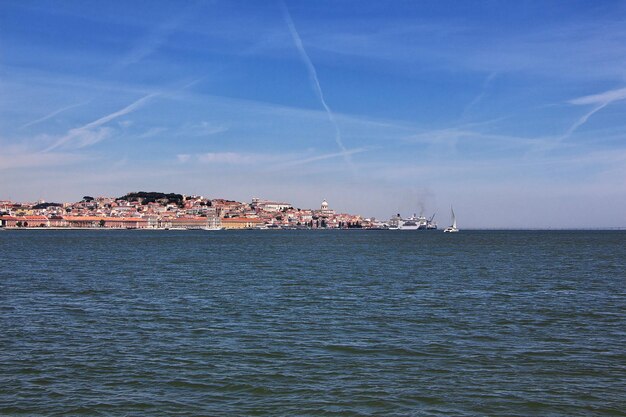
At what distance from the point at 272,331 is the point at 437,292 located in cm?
1127

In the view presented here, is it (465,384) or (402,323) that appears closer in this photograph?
(465,384)

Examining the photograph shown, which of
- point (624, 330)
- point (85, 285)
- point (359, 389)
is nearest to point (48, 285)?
point (85, 285)

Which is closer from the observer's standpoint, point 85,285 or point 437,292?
point 437,292

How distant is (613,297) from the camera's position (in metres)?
24.1

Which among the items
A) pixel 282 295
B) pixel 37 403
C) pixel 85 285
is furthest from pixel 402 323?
pixel 85 285

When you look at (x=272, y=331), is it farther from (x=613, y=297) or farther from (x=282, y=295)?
(x=613, y=297)

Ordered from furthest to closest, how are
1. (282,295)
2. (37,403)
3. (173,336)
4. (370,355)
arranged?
(282,295)
(173,336)
(370,355)
(37,403)

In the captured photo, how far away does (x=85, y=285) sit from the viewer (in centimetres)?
2783

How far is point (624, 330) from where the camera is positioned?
16.6 m

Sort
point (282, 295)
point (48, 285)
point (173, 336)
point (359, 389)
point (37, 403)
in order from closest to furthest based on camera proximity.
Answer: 1. point (37, 403)
2. point (359, 389)
3. point (173, 336)
4. point (282, 295)
5. point (48, 285)

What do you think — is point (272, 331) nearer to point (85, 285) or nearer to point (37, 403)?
point (37, 403)

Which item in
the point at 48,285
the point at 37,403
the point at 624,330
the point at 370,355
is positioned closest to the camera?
the point at 37,403

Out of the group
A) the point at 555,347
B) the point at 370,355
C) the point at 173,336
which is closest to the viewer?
the point at 370,355

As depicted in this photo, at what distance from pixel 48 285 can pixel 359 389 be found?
68.3 feet
